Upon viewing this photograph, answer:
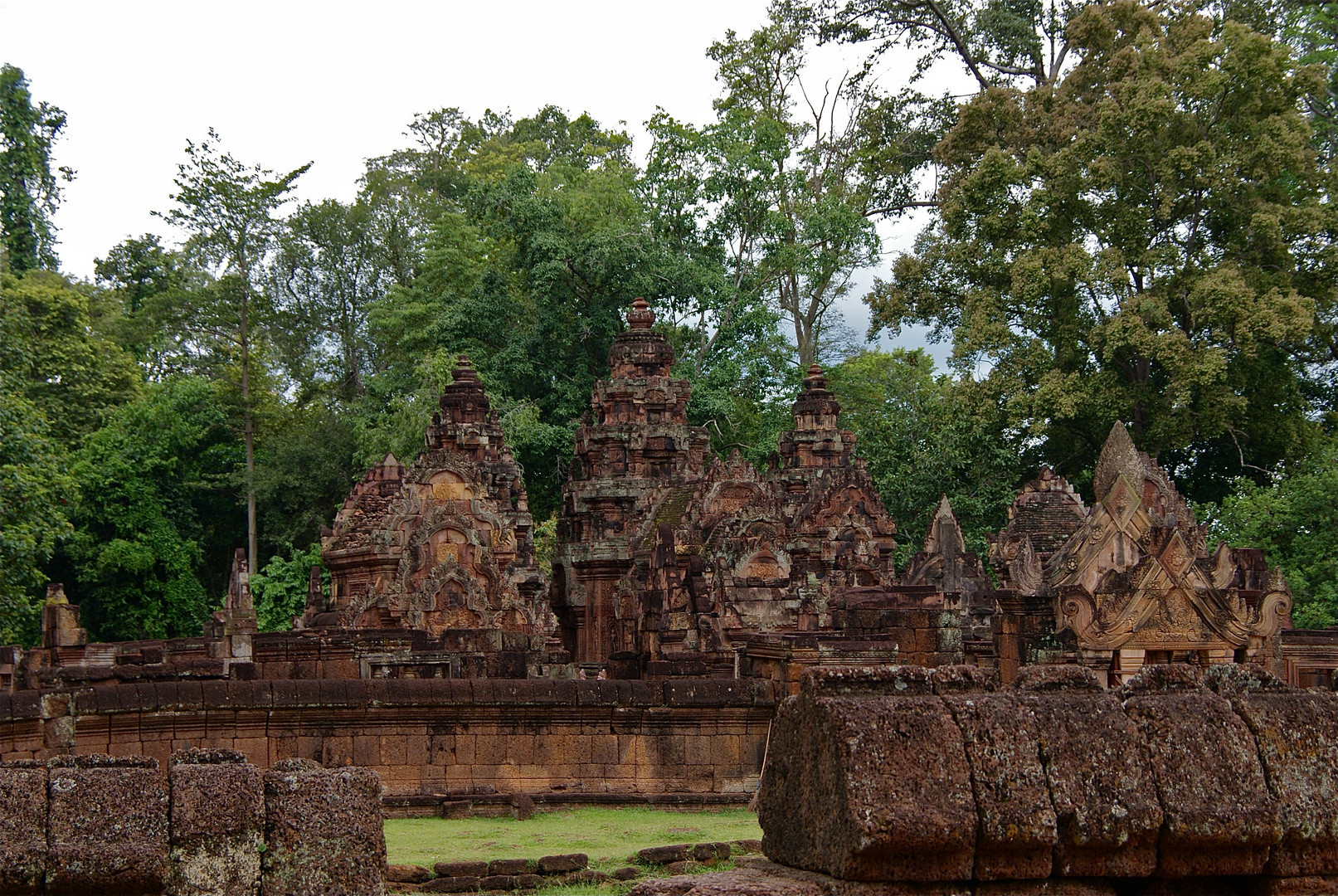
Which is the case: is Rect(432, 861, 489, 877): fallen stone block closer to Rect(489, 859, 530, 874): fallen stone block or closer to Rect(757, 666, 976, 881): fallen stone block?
Rect(489, 859, 530, 874): fallen stone block

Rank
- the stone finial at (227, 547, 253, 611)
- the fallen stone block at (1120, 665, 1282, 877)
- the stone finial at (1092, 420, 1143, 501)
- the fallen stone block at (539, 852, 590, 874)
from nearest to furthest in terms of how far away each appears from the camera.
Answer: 1. the fallen stone block at (1120, 665, 1282, 877)
2. the fallen stone block at (539, 852, 590, 874)
3. the stone finial at (1092, 420, 1143, 501)
4. the stone finial at (227, 547, 253, 611)

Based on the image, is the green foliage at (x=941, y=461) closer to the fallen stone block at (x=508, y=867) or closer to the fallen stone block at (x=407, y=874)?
the fallen stone block at (x=508, y=867)

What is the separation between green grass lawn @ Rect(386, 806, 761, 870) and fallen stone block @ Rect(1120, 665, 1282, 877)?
435 cm

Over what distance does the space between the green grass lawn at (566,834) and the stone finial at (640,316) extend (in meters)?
19.5

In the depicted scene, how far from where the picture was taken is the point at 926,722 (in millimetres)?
5066

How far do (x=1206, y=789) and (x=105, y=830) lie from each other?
3815mm

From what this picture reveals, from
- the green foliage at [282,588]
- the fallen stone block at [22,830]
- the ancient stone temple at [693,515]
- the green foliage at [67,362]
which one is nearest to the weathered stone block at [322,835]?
the fallen stone block at [22,830]

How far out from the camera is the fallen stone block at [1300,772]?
17.2ft

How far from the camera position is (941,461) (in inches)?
1368

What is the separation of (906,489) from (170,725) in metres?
24.8

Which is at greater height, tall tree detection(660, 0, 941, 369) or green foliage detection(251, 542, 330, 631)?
tall tree detection(660, 0, 941, 369)

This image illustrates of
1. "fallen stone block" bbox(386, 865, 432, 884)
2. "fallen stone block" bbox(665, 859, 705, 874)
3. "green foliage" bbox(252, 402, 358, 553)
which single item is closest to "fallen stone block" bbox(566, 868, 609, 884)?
"fallen stone block" bbox(665, 859, 705, 874)

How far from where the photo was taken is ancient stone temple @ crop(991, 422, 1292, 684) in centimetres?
1384

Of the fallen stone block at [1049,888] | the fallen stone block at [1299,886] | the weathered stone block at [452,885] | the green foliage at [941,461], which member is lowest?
the weathered stone block at [452,885]
